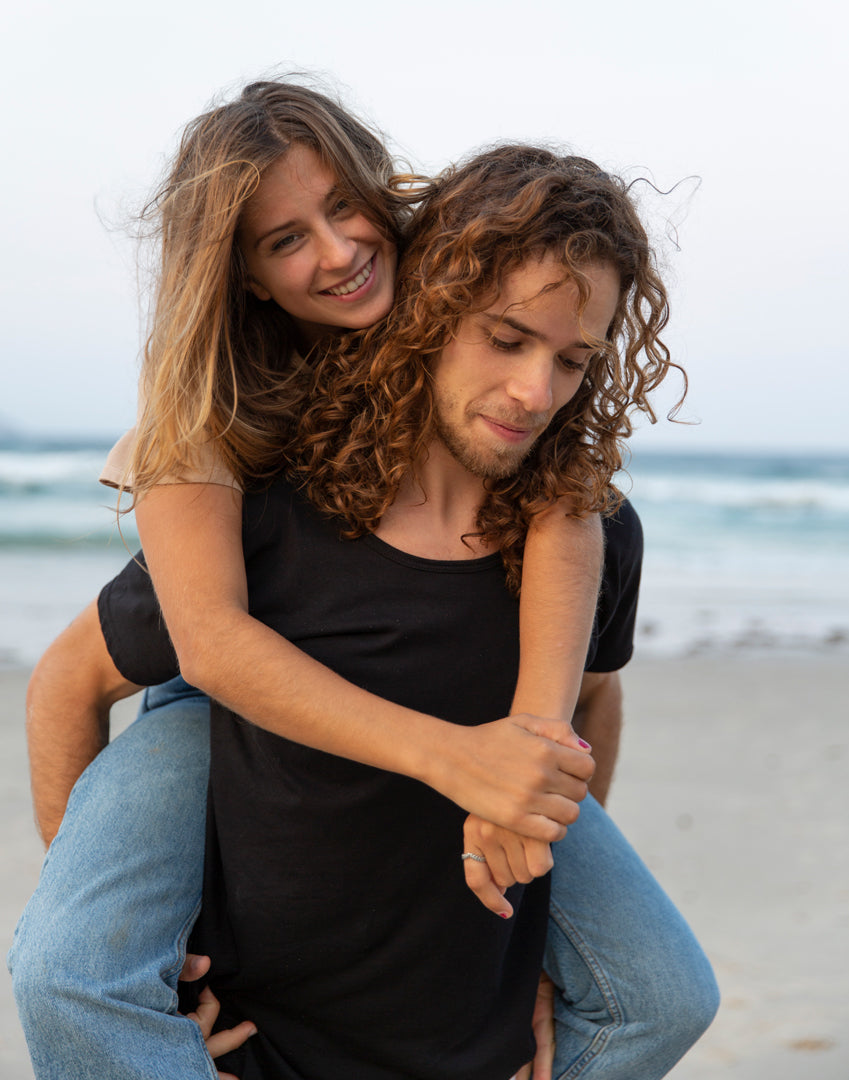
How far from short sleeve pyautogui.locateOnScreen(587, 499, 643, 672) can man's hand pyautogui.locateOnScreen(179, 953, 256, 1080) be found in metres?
1.02

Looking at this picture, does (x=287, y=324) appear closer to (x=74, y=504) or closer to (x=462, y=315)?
(x=462, y=315)

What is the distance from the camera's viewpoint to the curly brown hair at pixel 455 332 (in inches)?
79.9

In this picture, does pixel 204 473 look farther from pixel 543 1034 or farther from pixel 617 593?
pixel 543 1034

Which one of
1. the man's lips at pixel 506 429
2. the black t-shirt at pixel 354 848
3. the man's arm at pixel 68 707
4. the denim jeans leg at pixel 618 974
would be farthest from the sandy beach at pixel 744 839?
the man's lips at pixel 506 429

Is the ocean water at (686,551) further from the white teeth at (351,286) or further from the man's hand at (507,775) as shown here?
the man's hand at (507,775)

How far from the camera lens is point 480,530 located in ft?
7.06

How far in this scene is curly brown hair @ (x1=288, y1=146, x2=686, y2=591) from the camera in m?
2.03

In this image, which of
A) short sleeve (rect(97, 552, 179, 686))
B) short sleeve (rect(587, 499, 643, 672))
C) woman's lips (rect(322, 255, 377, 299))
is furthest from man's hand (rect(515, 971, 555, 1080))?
woman's lips (rect(322, 255, 377, 299))

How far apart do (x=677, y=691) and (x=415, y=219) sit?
513 centimetres

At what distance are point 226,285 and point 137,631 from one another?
727 mm

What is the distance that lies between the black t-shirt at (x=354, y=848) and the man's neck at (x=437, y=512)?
0.04 metres

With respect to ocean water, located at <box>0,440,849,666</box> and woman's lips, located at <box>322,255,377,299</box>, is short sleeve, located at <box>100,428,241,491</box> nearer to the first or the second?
ocean water, located at <box>0,440,849,666</box>

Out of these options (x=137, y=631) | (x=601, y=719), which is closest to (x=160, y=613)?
(x=137, y=631)

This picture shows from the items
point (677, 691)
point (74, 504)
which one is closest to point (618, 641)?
point (677, 691)
